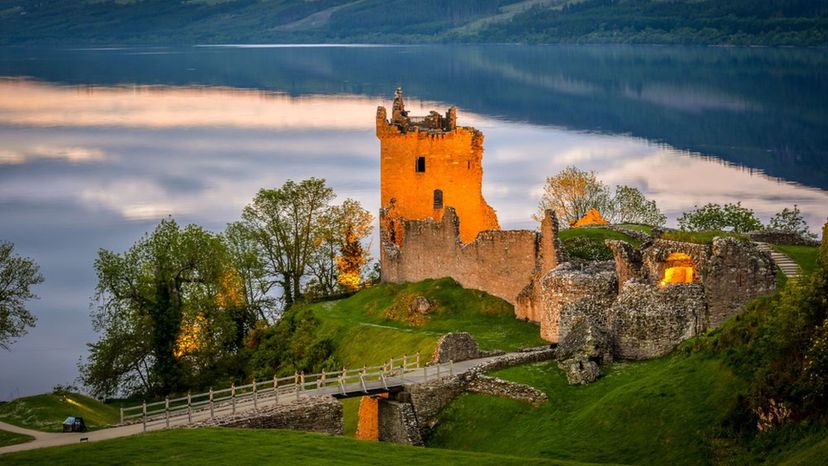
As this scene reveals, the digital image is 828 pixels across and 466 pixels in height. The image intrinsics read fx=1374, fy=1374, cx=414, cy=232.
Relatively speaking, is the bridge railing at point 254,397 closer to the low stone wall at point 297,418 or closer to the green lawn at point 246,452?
the low stone wall at point 297,418

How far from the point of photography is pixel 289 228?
80.2m

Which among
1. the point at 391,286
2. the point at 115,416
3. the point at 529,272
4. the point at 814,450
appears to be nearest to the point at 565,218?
the point at 391,286

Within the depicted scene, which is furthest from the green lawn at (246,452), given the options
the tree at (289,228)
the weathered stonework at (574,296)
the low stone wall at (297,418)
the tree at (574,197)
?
the tree at (574,197)

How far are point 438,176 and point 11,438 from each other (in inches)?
1420

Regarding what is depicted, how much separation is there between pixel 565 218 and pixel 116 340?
34.3 metres

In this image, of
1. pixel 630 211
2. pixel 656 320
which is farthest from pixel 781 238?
pixel 630 211

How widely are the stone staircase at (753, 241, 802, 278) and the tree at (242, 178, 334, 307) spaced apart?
32354 millimetres

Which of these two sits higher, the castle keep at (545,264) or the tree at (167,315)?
the castle keep at (545,264)

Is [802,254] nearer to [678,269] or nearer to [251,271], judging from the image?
[678,269]

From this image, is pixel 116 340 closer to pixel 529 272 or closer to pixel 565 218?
pixel 529 272

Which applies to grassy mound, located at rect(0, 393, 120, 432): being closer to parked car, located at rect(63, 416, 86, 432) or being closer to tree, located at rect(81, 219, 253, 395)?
parked car, located at rect(63, 416, 86, 432)

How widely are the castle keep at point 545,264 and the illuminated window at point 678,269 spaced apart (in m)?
0.05

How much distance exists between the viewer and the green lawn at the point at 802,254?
2014 inches

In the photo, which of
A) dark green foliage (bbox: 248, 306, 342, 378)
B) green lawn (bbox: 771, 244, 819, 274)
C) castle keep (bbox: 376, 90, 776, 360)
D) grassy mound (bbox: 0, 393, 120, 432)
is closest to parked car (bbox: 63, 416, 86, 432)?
grassy mound (bbox: 0, 393, 120, 432)
